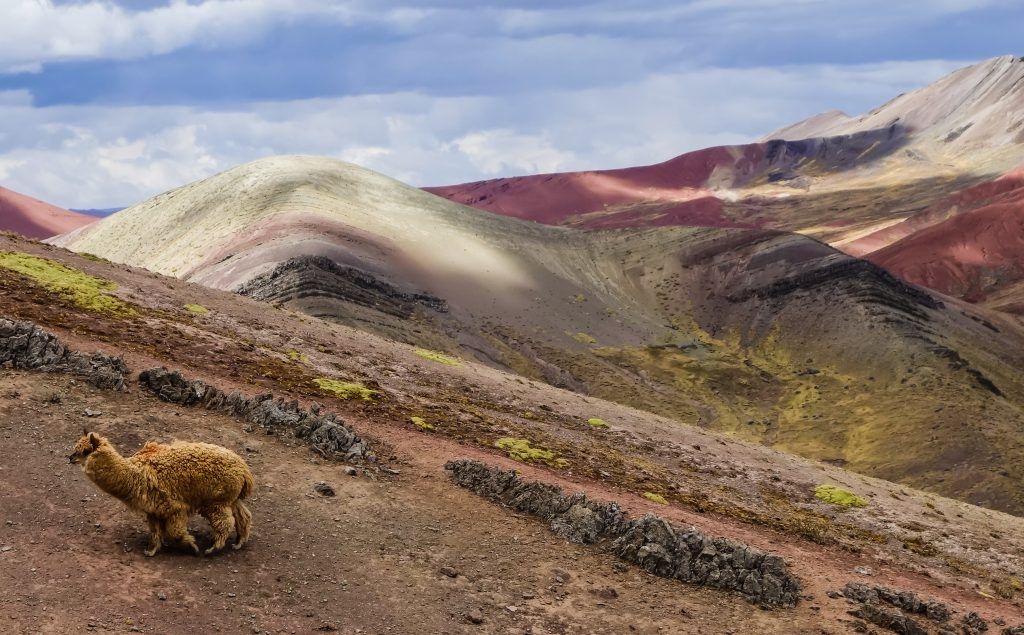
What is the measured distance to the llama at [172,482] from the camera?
576 inches

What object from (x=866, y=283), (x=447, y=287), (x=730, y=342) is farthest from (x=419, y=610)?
(x=866, y=283)

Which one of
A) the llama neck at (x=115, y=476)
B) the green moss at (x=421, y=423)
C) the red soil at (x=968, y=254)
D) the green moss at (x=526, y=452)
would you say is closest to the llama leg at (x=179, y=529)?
the llama neck at (x=115, y=476)

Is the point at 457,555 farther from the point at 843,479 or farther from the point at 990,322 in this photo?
the point at 990,322

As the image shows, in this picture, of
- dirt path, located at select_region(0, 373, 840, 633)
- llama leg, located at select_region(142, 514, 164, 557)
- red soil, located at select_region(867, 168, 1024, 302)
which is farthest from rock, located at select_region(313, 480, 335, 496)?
red soil, located at select_region(867, 168, 1024, 302)

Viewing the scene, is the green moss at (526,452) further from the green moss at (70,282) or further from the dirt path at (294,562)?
the green moss at (70,282)

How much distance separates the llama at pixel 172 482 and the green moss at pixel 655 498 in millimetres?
14033

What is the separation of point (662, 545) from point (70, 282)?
23816 millimetres

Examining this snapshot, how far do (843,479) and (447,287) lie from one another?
204ft

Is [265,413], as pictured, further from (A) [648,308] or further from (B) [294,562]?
(A) [648,308]

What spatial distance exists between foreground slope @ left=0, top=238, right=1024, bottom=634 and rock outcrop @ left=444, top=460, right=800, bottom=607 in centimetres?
43

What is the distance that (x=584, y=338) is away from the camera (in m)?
95.0

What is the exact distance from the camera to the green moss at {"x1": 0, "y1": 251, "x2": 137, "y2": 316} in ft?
96.9

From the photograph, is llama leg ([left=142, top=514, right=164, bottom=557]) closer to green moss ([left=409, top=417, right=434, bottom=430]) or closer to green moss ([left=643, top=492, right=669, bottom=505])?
green moss ([left=409, top=417, right=434, bottom=430])

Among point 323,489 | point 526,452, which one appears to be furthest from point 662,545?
point 526,452
